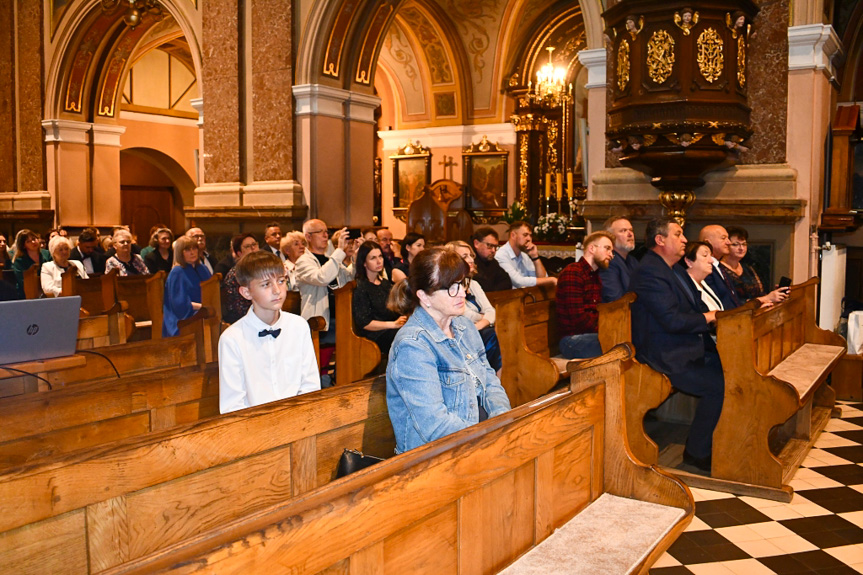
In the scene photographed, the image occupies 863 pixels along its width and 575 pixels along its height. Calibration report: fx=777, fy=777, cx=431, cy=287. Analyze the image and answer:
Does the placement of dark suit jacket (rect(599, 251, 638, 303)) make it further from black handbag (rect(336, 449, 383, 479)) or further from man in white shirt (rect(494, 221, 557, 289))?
black handbag (rect(336, 449, 383, 479))

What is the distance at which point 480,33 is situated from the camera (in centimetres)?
1392

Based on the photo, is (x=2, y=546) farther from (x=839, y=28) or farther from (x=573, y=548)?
(x=839, y=28)

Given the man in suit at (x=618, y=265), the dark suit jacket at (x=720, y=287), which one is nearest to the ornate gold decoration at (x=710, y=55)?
the man in suit at (x=618, y=265)

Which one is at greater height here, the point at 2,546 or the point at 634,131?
the point at 634,131

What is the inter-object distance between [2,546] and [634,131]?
18.6 ft

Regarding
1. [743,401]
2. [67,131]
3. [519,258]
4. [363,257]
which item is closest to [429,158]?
[67,131]

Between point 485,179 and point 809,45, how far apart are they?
7770 millimetres

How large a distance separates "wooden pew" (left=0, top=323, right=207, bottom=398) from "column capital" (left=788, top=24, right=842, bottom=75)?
556 cm

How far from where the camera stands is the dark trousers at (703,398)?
4.50 m

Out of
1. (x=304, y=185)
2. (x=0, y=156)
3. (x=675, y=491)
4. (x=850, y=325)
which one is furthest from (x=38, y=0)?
(x=675, y=491)

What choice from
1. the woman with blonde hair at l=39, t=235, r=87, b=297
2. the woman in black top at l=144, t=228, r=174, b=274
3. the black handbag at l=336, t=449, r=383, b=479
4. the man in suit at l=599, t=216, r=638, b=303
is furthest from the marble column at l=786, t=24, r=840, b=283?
the woman with blonde hair at l=39, t=235, r=87, b=297

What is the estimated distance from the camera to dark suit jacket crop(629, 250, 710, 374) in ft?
15.0

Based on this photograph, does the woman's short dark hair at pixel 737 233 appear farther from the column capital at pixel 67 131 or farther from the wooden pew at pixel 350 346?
the column capital at pixel 67 131

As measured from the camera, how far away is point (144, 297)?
7.62 meters
